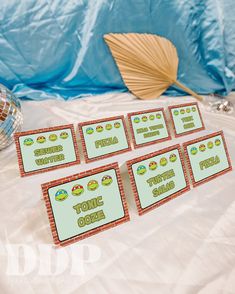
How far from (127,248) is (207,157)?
0.33 metres

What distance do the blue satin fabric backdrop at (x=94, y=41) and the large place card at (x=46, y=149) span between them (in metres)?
0.36

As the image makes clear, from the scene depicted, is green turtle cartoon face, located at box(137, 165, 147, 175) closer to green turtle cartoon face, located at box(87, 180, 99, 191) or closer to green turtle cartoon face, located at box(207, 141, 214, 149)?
green turtle cartoon face, located at box(87, 180, 99, 191)

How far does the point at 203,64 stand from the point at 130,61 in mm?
307

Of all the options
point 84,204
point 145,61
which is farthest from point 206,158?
point 145,61

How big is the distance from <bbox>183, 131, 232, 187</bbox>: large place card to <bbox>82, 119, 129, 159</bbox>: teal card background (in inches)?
6.0

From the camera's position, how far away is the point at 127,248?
0.44 m

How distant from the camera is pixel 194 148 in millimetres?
627

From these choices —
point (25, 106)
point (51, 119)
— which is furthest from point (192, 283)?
point (25, 106)

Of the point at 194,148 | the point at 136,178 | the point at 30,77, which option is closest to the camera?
the point at 136,178

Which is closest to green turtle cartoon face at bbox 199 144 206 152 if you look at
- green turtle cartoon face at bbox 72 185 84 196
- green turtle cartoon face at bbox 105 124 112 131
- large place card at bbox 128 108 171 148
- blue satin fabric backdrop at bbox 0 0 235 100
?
large place card at bbox 128 108 171 148

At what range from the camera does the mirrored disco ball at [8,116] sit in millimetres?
548

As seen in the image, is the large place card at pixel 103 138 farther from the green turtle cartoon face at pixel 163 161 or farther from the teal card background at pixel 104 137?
the green turtle cartoon face at pixel 163 161

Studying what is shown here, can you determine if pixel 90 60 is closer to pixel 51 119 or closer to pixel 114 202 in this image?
pixel 51 119

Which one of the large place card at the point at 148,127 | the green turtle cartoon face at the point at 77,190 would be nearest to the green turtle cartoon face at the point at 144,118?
the large place card at the point at 148,127
